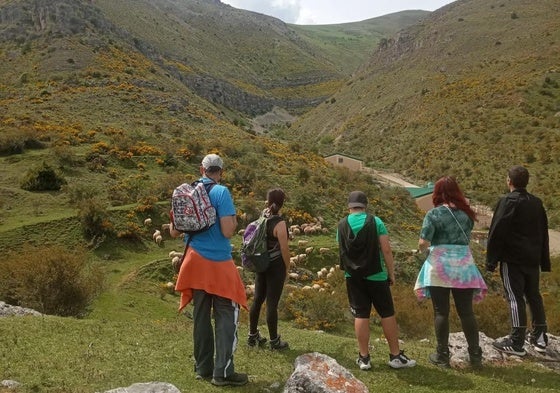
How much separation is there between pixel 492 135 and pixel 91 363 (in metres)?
49.8

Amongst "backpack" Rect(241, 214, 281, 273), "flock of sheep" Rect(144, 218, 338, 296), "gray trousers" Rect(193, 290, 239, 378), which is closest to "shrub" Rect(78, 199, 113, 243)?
"flock of sheep" Rect(144, 218, 338, 296)

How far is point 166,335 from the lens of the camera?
7531 millimetres

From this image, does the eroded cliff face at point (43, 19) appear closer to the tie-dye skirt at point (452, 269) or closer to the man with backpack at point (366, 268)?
the man with backpack at point (366, 268)

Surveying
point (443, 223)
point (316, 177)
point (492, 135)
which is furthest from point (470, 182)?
point (443, 223)

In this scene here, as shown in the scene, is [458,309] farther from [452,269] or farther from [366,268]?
[366,268]

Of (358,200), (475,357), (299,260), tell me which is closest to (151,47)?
(299,260)

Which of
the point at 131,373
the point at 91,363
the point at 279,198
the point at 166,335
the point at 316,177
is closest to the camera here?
the point at 131,373

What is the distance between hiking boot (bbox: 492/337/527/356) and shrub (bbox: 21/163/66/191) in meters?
17.8

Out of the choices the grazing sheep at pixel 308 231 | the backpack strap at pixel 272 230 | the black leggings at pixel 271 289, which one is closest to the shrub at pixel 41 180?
the grazing sheep at pixel 308 231

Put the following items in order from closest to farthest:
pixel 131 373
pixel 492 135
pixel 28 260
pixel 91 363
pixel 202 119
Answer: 1. pixel 131 373
2. pixel 91 363
3. pixel 28 260
4. pixel 202 119
5. pixel 492 135

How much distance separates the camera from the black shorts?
5.63 metres

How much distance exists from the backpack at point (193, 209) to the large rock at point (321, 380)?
1.77 meters

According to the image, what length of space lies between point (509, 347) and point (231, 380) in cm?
378

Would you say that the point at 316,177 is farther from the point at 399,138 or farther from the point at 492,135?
the point at 399,138
